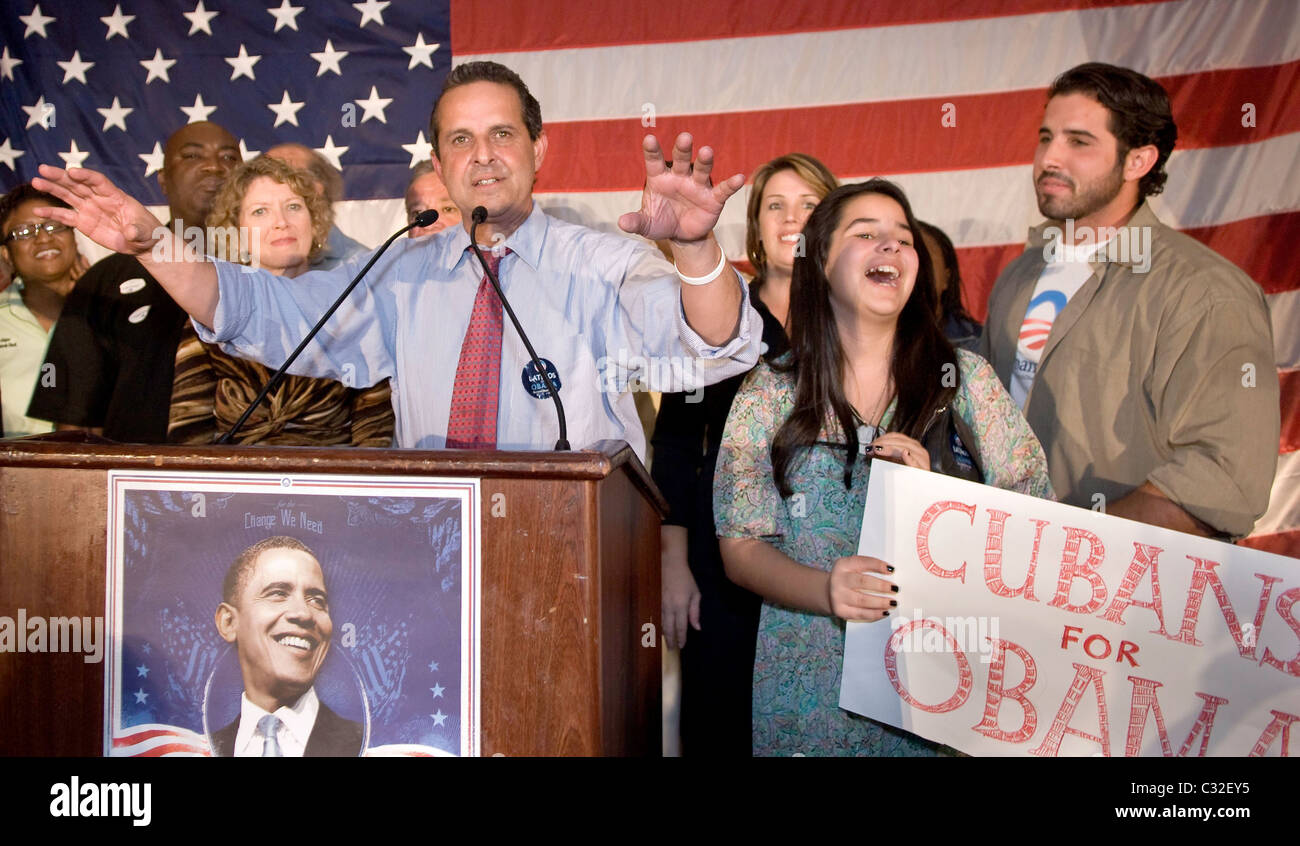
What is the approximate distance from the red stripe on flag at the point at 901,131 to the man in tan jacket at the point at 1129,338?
0.45 meters

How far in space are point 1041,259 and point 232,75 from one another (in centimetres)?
286

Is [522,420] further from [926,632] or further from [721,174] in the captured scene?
[721,174]

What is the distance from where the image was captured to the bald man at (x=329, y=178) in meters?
3.71

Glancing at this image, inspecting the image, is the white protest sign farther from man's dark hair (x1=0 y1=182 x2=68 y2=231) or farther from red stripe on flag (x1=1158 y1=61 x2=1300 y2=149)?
man's dark hair (x1=0 y1=182 x2=68 y2=231)

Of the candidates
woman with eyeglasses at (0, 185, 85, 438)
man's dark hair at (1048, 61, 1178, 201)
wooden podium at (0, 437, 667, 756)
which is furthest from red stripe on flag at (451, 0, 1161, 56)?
wooden podium at (0, 437, 667, 756)

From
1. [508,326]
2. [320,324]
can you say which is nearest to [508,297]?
[508,326]

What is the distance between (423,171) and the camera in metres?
3.67

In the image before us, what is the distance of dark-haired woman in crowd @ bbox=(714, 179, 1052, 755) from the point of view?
2092 mm

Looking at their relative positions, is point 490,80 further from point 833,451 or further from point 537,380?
point 833,451

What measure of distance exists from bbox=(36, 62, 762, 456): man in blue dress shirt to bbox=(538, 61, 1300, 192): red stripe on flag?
3.87 feet

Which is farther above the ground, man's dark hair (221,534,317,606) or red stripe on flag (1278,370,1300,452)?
red stripe on flag (1278,370,1300,452)

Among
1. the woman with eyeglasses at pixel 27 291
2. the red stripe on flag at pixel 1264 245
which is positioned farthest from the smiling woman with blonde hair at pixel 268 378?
the red stripe on flag at pixel 1264 245
